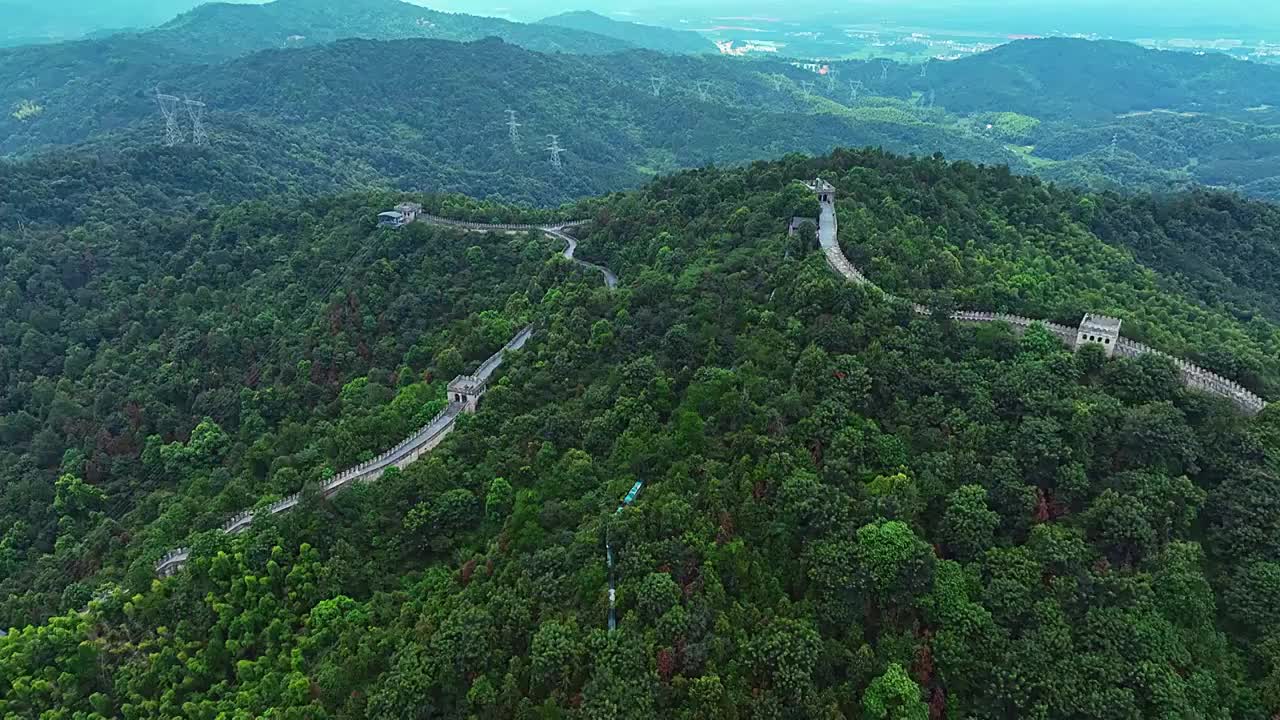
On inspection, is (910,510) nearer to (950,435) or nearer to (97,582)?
(950,435)

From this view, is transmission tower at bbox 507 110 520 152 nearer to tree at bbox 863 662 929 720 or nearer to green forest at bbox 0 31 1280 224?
green forest at bbox 0 31 1280 224

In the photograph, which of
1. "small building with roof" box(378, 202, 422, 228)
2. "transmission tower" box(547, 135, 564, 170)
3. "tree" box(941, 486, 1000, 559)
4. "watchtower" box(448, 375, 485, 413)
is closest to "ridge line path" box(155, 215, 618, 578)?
"watchtower" box(448, 375, 485, 413)

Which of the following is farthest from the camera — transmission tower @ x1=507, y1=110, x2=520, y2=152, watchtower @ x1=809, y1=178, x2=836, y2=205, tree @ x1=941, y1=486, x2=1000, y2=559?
transmission tower @ x1=507, y1=110, x2=520, y2=152

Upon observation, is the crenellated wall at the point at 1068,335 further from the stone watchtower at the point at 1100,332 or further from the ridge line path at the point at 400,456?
the ridge line path at the point at 400,456

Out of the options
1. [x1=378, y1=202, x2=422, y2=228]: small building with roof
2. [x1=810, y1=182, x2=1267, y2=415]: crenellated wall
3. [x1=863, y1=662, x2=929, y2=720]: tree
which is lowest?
[x1=863, y1=662, x2=929, y2=720]: tree

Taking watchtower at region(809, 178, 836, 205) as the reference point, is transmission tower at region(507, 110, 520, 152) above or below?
below

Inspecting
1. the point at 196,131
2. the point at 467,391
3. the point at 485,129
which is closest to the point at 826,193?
the point at 467,391
